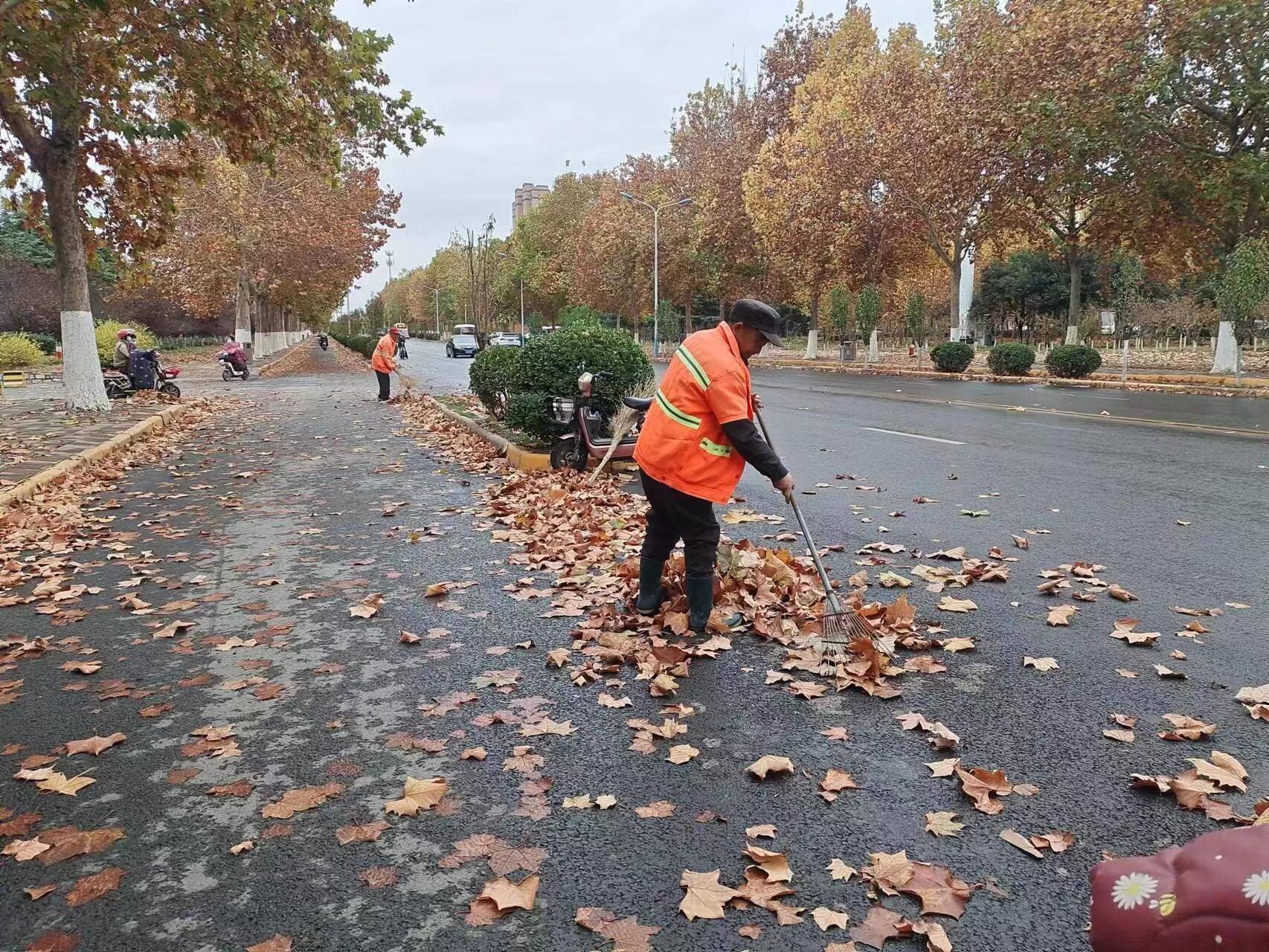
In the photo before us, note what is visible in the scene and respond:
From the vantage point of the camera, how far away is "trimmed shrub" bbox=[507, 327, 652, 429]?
9.62 m

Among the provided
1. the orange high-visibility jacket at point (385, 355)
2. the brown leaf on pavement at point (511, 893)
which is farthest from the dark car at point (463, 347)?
the brown leaf on pavement at point (511, 893)

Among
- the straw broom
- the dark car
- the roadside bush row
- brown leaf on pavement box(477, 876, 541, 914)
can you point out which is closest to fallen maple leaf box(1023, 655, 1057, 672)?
brown leaf on pavement box(477, 876, 541, 914)

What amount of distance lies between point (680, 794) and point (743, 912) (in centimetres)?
64

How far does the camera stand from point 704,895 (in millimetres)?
2494

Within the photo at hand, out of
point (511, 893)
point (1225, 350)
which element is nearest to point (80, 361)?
point (511, 893)

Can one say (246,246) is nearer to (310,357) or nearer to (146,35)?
(310,357)

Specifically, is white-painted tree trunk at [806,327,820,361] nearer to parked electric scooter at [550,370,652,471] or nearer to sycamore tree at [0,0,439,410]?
sycamore tree at [0,0,439,410]

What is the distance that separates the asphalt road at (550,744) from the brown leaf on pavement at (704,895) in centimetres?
5

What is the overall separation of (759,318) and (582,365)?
5.46 meters

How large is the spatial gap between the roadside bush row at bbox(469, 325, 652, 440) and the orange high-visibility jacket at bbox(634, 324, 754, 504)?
5.15 metres

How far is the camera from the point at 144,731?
3.59 metres

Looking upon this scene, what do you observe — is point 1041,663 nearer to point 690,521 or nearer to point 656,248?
point 690,521

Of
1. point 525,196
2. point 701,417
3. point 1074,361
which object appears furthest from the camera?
→ point 525,196

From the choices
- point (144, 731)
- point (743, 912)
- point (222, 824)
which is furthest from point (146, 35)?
point (743, 912)
